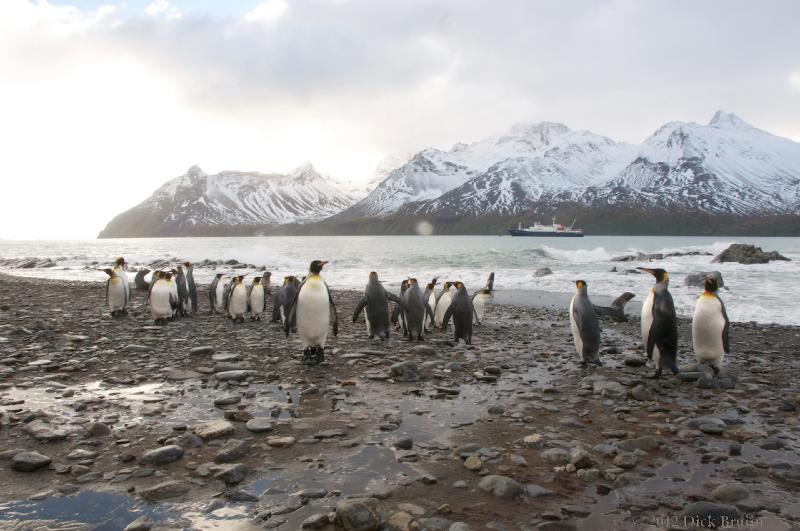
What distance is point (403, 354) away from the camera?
8.66m

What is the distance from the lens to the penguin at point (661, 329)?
7246 mm

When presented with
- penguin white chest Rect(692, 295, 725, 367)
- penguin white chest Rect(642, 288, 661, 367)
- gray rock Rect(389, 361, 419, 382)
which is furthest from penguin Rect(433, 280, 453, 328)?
penguin white chest Rect(692, 295, 725, 367)

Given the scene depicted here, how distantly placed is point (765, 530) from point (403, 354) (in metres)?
5.92

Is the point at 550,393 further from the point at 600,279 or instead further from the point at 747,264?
the point at 747,264

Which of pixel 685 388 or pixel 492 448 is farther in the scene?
pixel 685 388

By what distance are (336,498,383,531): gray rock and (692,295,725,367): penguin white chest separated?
6.18m

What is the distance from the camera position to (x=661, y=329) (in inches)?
288


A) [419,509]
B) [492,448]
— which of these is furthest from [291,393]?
[419,509]

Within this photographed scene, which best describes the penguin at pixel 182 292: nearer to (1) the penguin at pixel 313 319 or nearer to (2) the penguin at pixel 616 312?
(1) the penguin at pixel 313 319

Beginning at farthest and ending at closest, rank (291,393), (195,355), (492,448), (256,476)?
(195,355) → (291,393) → (492,448) → (256,476)

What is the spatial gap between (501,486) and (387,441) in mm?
1272

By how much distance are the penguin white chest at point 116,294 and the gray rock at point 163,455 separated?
10.3 m

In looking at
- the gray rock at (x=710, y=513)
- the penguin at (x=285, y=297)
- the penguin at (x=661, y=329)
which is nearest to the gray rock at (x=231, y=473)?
the gray rock at (x=710, y=513)

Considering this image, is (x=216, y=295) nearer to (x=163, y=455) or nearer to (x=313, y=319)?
(x=313, y=319)
